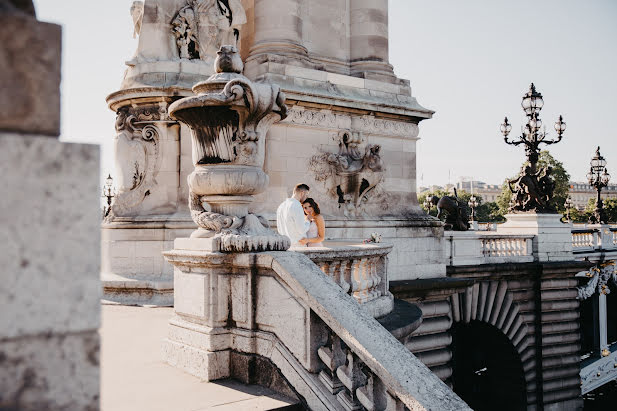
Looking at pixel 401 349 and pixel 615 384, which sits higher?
pixel 401 349

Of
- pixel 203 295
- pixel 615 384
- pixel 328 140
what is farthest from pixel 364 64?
pixel 615 384

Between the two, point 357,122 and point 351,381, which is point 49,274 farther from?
point 357,122

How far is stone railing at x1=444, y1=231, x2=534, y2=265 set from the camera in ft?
51.9

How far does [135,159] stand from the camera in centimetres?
1103

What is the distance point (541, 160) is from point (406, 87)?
5617cm

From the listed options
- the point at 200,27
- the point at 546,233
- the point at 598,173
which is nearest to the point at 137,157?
the point at 200,27

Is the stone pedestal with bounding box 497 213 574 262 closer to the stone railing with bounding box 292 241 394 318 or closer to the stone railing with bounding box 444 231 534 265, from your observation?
the stone railing with bounding box 444 231 534 265

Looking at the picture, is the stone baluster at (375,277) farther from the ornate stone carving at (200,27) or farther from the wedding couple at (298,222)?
the ornate stone carving at (200,27)

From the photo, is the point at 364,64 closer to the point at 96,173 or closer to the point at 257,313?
the point at 257,313

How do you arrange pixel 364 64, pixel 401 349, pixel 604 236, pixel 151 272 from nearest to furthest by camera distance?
pixel 401 349
pixel 151 272
pixel 364 64
pixel 604 236

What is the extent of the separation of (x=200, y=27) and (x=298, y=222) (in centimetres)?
635

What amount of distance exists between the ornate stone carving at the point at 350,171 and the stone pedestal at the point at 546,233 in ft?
23.4

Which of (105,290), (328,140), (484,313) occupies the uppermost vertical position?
(328,140)

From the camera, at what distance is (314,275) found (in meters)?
4.71
